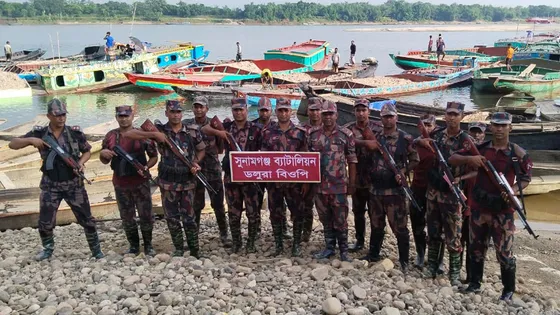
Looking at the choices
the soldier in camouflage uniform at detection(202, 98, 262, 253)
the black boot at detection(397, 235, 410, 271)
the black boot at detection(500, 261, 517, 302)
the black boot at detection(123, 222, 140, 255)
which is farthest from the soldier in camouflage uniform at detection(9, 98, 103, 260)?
the black boot at detection(500, 261, 517, 302)

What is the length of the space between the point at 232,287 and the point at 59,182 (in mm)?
2500

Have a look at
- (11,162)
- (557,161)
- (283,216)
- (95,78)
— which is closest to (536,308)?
(283,216)

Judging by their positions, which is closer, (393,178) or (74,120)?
(393,178)

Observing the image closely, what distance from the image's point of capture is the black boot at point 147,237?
6.84 metres

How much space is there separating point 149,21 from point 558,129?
11977 cm

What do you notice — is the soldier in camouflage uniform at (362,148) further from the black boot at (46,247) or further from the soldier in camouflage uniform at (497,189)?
the black boot at (46,247)

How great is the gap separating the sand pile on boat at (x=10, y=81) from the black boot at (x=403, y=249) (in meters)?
29.1

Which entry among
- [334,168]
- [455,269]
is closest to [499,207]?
[455,269]

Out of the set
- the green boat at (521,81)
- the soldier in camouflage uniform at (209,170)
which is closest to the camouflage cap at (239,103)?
the soldier in camouflage uniform at (209,170)

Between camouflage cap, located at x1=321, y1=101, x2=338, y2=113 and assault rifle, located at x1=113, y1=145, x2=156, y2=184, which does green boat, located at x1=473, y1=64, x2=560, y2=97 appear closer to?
camouflage cap, located at x1=321, y1=101, x2=338, y2=113

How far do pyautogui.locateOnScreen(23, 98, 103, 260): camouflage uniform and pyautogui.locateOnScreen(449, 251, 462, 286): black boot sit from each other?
176 inches

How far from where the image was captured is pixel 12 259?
6543mm

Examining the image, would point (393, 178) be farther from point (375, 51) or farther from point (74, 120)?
point (375, 51)

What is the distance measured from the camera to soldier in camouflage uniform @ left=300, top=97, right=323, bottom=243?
646cm
